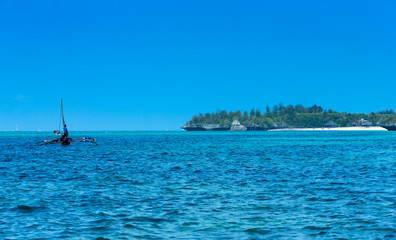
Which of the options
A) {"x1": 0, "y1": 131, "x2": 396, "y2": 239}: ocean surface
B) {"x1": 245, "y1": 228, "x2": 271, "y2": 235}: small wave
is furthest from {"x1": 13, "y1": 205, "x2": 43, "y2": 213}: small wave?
{"x1": 245, "y1": 228, "x2": 271, "y2": 235}: small wave

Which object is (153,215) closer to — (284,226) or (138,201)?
(138,201)

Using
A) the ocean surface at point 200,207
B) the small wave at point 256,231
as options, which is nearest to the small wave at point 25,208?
the ocean surface at point 200,207

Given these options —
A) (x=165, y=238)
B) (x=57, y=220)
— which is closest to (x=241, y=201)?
(x=165, y=238)

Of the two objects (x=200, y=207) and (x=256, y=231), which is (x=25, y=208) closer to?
(x=200, y=207)

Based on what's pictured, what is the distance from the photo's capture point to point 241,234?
15.1 m

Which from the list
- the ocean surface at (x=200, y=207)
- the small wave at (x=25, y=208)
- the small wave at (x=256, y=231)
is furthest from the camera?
the small wave at (x=25, y=208)

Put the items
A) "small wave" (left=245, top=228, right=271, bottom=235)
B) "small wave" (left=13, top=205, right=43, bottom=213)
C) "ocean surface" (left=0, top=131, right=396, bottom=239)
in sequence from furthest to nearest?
"small wave" (left=13, top=205, right=43, bottom=213) → "ocean surface" (left=0, top=131, right=396, bottom=239) → "small wave" (left=245, top=228, right=271, bottom=235)

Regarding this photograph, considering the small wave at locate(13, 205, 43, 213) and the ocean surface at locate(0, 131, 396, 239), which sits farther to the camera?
the small wave at locate(13, 205, 43, 213)

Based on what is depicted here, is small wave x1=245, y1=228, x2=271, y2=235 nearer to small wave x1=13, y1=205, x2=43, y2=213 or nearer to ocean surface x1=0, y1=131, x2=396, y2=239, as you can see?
ocean surface x1=0, y1=131, x2=396, y2=239

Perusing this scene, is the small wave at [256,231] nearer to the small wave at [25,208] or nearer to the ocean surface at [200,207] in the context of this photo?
the ocean surface at [200,207]

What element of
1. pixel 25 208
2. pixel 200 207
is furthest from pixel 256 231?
pixel 25 208

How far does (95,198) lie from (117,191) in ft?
8.24

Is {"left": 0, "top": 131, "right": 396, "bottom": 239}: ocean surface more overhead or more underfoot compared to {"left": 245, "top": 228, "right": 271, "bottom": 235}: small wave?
more overhead

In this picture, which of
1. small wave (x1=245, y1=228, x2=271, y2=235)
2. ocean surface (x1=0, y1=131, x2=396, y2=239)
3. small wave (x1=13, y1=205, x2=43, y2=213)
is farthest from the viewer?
small wave (x1=13, y1=205, x2=43, y2=213)
